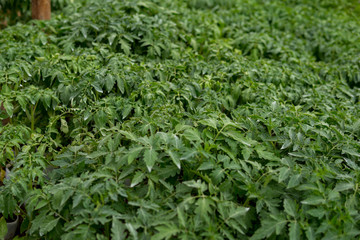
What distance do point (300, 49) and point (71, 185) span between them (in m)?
3.53

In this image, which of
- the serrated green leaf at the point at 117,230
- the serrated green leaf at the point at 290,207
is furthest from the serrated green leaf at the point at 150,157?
the serrated green leaf at the point at 290,207

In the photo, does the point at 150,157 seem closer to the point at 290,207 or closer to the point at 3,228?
the point at 290,207

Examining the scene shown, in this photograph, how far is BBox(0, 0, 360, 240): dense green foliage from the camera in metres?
1.88

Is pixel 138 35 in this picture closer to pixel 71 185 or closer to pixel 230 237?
pixel 71 185

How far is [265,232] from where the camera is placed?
1.82 m

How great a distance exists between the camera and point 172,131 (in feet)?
7.30

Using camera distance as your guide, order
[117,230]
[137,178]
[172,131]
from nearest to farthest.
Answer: [117,230] → [137,178] → [172,131]

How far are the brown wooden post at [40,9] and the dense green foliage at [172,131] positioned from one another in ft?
0.96

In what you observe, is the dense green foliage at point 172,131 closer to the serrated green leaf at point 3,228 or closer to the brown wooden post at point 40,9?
the serrated green leaf at point 3,228

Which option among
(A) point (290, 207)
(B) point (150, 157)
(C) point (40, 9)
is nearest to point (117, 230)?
(B) point (150, 157)

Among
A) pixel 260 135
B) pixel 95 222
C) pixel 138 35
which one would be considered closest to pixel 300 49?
pixel 138 35

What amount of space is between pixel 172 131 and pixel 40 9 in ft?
9.75

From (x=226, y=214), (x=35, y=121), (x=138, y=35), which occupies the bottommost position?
(x=35, y=121)

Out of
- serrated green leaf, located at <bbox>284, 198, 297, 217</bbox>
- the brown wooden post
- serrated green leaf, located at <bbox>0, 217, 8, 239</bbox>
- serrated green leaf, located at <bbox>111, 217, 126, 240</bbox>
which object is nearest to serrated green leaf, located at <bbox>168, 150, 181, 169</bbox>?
serrated green leaf, located at <bbox>111, 217, 126, 240</bbox>
